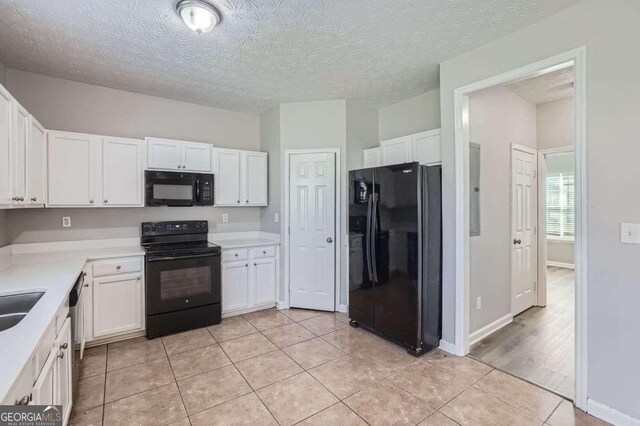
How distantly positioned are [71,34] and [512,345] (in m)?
4.74

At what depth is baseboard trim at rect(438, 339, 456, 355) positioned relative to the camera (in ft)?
9.43

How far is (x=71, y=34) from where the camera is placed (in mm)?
2426

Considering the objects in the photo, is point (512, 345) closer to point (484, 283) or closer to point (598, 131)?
point (484, 283)

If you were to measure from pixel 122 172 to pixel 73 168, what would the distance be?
1.36 ft

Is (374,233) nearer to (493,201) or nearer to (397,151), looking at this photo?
(397,151)

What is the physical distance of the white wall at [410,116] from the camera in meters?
3.63

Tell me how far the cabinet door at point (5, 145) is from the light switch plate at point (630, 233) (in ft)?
12.8

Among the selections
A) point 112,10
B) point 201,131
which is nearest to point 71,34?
point 112,10

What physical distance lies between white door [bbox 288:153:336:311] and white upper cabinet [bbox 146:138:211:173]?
108cm

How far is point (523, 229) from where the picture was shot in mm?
3842

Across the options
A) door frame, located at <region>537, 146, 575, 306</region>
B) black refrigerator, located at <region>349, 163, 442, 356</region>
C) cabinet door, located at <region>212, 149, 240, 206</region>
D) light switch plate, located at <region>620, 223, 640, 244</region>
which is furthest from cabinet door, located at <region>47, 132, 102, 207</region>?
door frame, located at <region>537, 146, 575, 306</region>

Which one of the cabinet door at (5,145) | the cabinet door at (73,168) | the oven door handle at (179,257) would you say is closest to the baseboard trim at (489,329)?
the oven door handle at (179,257)

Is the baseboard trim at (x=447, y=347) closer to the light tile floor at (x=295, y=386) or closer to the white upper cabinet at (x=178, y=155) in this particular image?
the light tile floor at (x=295, y=386)

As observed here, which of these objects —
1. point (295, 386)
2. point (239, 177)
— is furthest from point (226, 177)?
point (295, 386)
